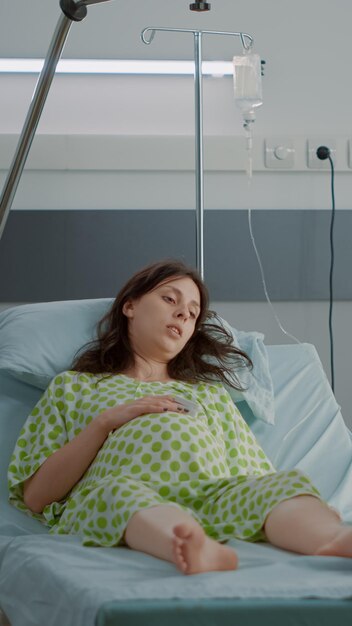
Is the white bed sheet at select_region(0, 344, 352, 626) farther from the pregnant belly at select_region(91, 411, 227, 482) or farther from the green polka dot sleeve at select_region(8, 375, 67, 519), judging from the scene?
the pregnant belly at select_region(91, 411, 227, 482)

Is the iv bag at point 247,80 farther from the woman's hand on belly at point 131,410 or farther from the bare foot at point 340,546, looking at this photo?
the bare foot at point 340,546

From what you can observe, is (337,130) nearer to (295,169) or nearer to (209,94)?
(295,169)

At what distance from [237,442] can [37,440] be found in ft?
1.46

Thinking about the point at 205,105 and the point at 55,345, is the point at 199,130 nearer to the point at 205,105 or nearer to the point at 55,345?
the point at 205,105

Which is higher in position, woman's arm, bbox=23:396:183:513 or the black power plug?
the black power plug

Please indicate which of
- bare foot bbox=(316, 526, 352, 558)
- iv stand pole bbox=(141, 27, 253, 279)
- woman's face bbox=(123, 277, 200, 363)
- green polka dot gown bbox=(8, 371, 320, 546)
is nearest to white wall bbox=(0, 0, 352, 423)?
iv stand pole bbox=(141, 27, 253, 279)

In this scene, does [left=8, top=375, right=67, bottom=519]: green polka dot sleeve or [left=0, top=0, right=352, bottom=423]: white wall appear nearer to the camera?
[left=8, top=375, right=67, bottom=519]: green polka dot sleeve

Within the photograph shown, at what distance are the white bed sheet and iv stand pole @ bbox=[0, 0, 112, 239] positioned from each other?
0.49m

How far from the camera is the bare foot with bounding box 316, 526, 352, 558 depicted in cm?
157

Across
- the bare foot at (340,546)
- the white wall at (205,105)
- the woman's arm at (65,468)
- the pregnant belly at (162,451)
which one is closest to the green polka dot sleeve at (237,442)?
the pregnant belly at (162,451)

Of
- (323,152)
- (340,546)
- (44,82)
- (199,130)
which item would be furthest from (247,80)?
(340,546)

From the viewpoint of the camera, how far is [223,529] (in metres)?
1.80

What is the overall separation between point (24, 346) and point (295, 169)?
53.6 inches

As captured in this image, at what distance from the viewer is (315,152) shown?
3.44 meters
